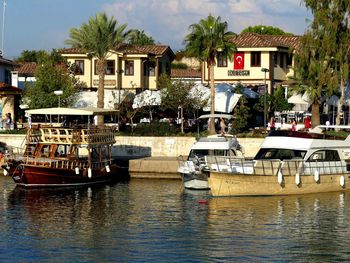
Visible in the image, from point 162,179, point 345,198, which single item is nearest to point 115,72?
point 162,179

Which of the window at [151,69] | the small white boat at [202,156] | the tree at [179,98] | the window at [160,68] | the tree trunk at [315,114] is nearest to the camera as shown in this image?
the small white boat at [202,156]

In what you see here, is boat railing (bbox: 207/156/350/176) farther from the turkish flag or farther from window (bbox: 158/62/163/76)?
window (bbox: 158/62/163/76)

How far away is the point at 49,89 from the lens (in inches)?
3091

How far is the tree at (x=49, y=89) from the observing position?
7669cm

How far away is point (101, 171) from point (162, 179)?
4.33 meters

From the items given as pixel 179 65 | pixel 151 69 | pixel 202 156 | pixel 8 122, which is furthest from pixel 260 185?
pixel 179 65

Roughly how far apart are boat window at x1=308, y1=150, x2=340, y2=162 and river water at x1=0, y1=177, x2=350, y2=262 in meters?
2.01

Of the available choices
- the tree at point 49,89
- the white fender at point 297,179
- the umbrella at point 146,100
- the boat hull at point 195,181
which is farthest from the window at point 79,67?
the white fender at point 297,179

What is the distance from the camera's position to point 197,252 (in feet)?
118

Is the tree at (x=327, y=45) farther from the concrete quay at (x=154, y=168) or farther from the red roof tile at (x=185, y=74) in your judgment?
the red roof tile at (x=185, y=74)

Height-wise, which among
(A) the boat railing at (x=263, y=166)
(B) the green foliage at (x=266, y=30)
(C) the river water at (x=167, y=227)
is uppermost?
(B) the green foliage at (x=266, y=30)

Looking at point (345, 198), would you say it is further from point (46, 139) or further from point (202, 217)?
point (46, 139)

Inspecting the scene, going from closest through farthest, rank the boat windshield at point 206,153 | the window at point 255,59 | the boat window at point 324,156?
the boat window at point 324,156 → the boat windshield at point 206,153 → the window at point 255,59

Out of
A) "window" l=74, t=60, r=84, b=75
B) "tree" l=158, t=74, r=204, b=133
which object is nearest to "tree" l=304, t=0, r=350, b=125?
"tree" l=158, t=74, r=204, b=133
